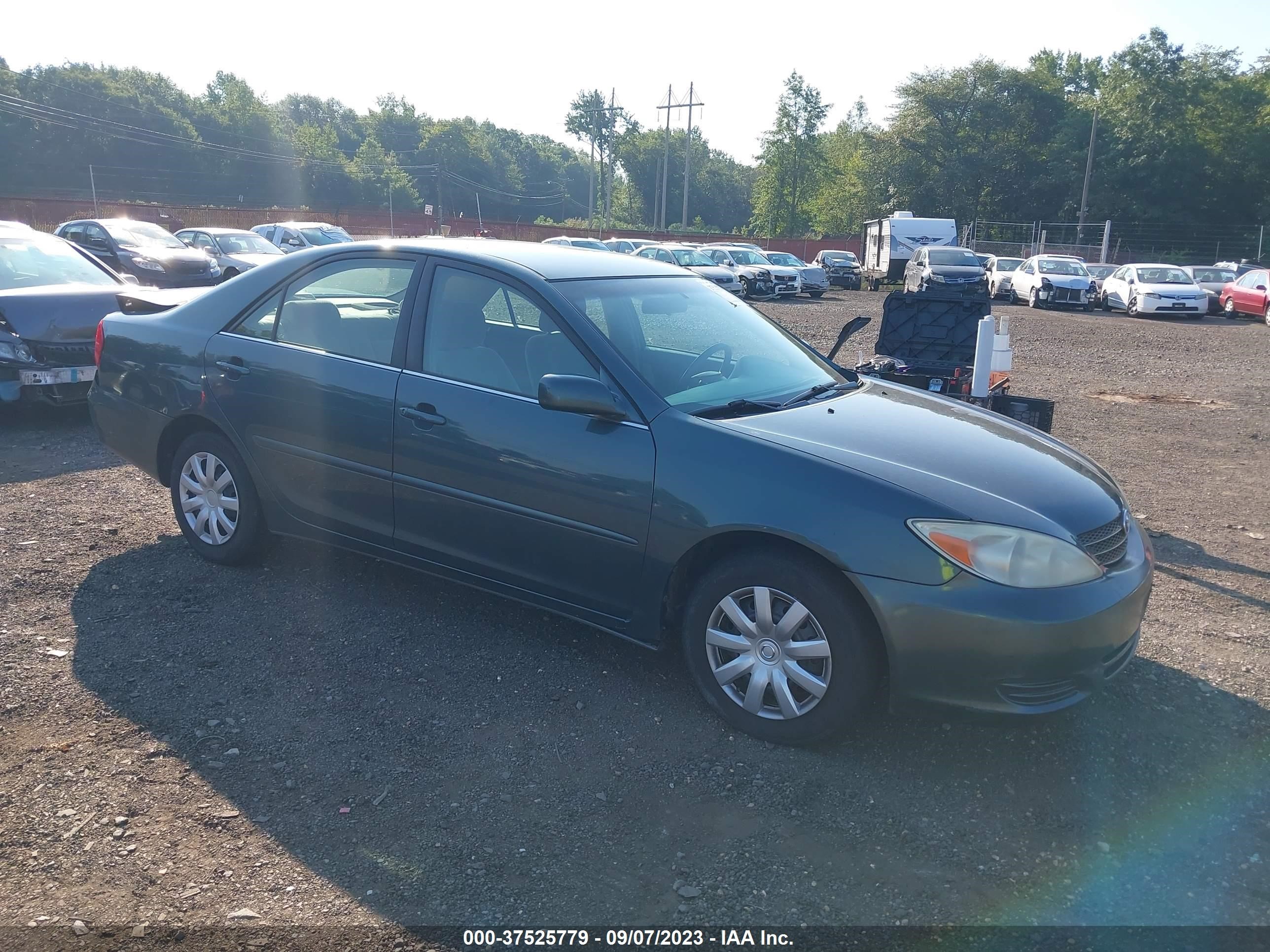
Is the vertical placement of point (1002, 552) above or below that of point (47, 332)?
below

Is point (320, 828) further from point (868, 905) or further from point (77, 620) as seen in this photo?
point (77, 620)

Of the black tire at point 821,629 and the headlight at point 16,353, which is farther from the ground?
the headlight at point 16,353

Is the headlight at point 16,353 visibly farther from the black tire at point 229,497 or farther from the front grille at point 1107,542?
the front grille at point 1107,542

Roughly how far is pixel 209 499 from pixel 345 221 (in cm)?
5846

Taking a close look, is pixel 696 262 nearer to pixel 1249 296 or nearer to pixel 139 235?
pixel 1249 296

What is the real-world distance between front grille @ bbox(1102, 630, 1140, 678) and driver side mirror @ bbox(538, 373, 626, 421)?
189cm

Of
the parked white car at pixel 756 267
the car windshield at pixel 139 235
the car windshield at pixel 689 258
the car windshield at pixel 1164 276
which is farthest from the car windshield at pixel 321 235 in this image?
the car windshield at pixel 1164 276

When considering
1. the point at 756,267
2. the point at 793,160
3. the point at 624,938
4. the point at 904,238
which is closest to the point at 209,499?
the point at 624,938

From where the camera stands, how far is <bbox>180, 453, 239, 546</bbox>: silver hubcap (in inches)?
197

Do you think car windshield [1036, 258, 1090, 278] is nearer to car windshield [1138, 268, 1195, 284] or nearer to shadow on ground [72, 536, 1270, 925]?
car windshield [1138, 268, 1195, 284]

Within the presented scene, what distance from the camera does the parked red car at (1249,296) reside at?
2502 cm

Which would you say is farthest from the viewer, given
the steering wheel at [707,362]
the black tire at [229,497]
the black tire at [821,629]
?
the black tire at [229,497]

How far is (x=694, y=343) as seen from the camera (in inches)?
175

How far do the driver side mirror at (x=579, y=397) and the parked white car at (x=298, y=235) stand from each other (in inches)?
909
